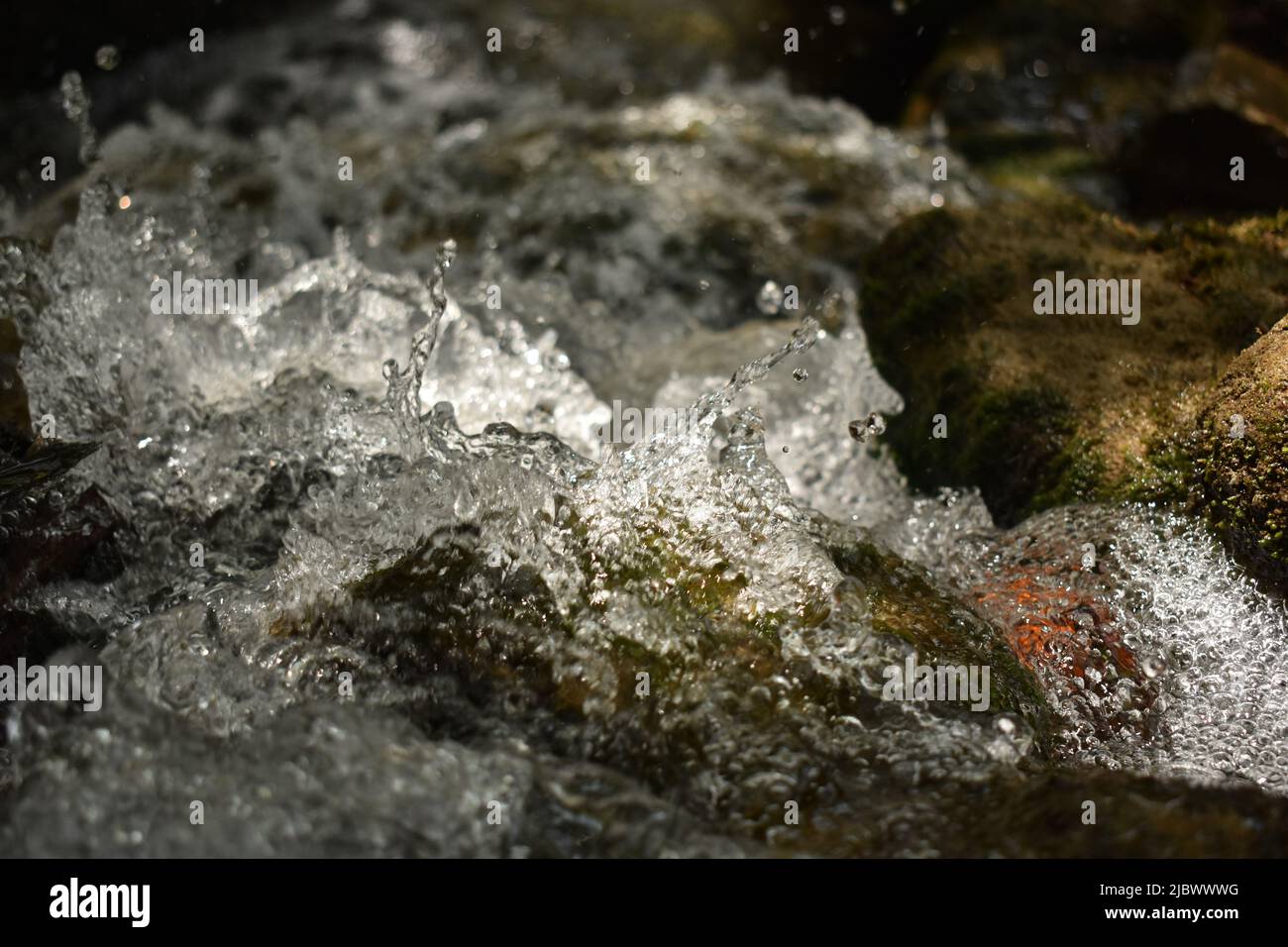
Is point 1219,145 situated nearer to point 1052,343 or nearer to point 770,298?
point 770,298

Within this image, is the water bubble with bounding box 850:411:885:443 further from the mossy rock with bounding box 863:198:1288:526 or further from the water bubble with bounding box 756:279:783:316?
the water bubble with bounding box 756:279:783:316

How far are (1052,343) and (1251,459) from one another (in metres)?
0.72

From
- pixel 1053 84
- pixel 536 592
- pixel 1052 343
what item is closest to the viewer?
pixel 536 592

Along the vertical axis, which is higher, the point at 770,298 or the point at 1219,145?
the point at 1219,145

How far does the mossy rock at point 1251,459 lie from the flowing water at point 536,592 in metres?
0.09

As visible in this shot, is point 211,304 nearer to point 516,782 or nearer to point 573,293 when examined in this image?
point 573,293

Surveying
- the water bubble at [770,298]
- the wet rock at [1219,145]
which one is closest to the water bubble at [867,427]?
the water bubble at [770,298]

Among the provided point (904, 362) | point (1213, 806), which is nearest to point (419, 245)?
point (904, 362)

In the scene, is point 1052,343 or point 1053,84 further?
point 1053,84

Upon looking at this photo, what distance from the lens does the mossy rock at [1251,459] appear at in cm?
245

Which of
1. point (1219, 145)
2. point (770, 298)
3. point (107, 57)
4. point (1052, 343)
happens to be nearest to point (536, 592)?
point (1052, 343)

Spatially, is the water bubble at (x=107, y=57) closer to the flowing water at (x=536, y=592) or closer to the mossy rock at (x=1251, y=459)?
the flowing water at (x=536, y=592)

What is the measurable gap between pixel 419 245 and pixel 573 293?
75 centimetres

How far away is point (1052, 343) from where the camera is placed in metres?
3.10
